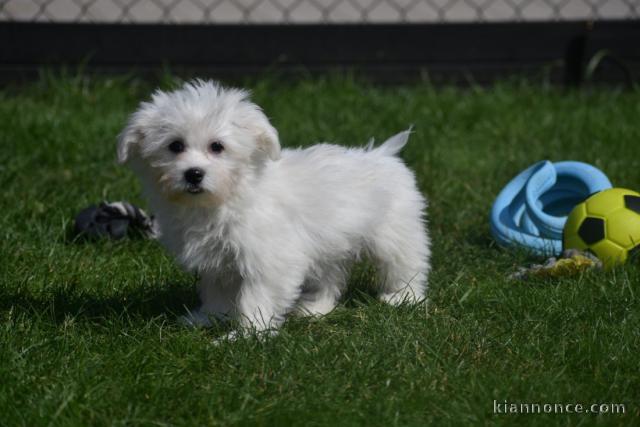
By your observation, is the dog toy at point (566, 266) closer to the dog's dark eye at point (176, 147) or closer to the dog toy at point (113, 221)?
the dog's dark eye at point (176, 147)

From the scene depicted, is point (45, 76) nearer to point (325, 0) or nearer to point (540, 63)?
point (325, 0)

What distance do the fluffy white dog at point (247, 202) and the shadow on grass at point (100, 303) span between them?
198 mm

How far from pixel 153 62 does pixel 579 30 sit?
10.8ft

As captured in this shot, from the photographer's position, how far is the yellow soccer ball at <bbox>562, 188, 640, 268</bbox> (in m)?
4.24

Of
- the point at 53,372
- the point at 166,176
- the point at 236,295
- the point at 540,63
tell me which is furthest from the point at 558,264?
the point at 540,63

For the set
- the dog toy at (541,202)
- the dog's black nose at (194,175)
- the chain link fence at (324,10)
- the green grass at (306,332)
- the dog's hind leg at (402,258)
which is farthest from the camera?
the chain link fence at (324,10)

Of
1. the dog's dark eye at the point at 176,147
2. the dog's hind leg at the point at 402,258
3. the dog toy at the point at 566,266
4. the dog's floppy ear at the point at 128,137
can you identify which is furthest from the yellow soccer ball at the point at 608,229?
the dog's floppy ear at the point at 128,137

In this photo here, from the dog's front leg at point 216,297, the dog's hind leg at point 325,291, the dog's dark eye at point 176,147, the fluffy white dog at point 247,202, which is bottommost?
the dog's hind leg at point 325,291

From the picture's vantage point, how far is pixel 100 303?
3.95 meters

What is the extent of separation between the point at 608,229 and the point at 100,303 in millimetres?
2205

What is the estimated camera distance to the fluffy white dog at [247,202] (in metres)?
3.55

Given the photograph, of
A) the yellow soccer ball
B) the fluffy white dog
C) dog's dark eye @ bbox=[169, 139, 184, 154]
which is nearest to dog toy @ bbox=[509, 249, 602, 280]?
the yellow soccer ball

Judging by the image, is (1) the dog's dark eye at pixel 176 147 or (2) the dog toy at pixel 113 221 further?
(2) the dog toy at pixel 113 221

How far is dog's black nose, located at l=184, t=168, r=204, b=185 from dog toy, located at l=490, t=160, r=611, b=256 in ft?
5.82
